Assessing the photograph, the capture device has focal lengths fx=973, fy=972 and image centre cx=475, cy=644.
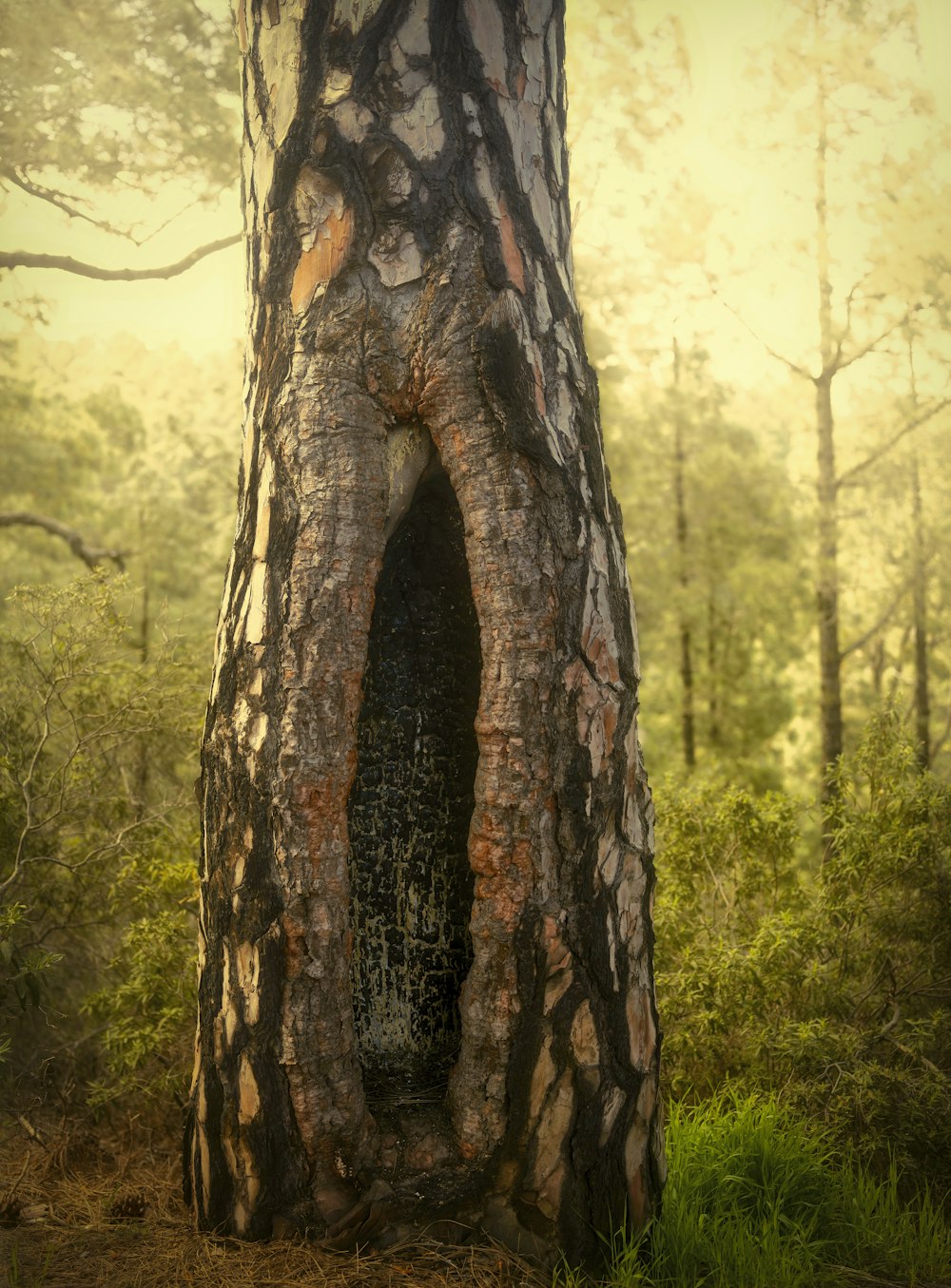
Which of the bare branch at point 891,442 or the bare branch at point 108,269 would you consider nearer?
the bare branch at point 108,269

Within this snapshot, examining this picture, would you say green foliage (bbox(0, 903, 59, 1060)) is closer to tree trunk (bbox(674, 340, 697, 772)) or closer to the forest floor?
the forest floor

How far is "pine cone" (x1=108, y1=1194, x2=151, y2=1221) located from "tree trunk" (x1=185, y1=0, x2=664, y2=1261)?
27 centimetres

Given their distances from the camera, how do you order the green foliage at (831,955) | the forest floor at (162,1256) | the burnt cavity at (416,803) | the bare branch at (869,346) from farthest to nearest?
the bare branch at (869,346) → the green foliage at (831,955) → the burnt cavity at (416,803) → the forest floor at (162,1256)

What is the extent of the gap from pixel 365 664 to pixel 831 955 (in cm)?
267

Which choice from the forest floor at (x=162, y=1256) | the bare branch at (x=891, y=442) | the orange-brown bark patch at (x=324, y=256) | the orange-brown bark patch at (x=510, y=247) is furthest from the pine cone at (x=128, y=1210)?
the bare branch at (x=891, y=442)

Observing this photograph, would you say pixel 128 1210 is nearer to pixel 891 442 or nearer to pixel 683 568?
pixel 891 442

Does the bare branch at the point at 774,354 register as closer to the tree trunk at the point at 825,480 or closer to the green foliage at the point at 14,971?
the tree trunk at the point at 825,480

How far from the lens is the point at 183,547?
421 inches

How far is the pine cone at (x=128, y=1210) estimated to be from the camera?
2627 millimetres

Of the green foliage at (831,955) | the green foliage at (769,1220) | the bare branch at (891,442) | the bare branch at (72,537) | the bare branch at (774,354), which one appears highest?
the bare branch at (774,354)

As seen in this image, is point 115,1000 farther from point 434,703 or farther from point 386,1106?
point 434,703

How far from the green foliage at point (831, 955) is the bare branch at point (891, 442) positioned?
5144 millimetres

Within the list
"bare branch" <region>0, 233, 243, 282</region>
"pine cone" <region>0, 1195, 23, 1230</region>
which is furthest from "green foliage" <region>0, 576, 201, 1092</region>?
"bare branch" <region>0, 233, 243, 282</region>

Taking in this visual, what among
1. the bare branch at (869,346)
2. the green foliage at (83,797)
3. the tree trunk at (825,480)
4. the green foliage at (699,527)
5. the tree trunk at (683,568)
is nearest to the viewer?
the green foliage at (83,797)
